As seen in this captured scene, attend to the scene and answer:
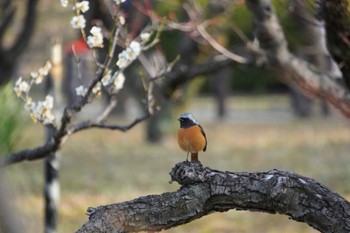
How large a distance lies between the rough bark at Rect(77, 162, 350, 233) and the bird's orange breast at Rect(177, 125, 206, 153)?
8.5 inches

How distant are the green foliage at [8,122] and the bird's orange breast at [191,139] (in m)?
1.40

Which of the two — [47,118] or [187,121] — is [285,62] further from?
[187,121]

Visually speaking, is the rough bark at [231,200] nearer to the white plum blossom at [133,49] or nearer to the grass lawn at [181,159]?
the white plum blossom at [133,49]

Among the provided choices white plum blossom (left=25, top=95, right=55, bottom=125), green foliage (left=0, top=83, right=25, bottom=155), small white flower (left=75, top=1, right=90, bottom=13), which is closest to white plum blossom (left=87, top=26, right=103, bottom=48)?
small white flower (left=75, top=1, right=90, bottom=13)

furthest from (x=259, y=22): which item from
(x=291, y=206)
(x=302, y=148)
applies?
(x=302, y=148)

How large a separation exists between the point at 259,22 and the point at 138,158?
8.60 m

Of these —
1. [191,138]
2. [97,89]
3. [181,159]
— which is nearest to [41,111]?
[97,89]

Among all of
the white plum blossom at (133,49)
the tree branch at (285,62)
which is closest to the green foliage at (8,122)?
the white plum blossom at (133,49)

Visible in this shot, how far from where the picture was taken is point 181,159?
13352 millimetres

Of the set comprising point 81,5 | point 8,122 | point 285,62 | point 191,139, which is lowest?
point 191,139

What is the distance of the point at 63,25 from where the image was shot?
80.7 feet

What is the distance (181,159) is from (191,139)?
10.3 meters

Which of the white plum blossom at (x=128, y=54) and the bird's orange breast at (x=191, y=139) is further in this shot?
the white plum blossom at (x=128, y=54)

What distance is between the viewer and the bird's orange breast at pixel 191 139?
3.08 metres
